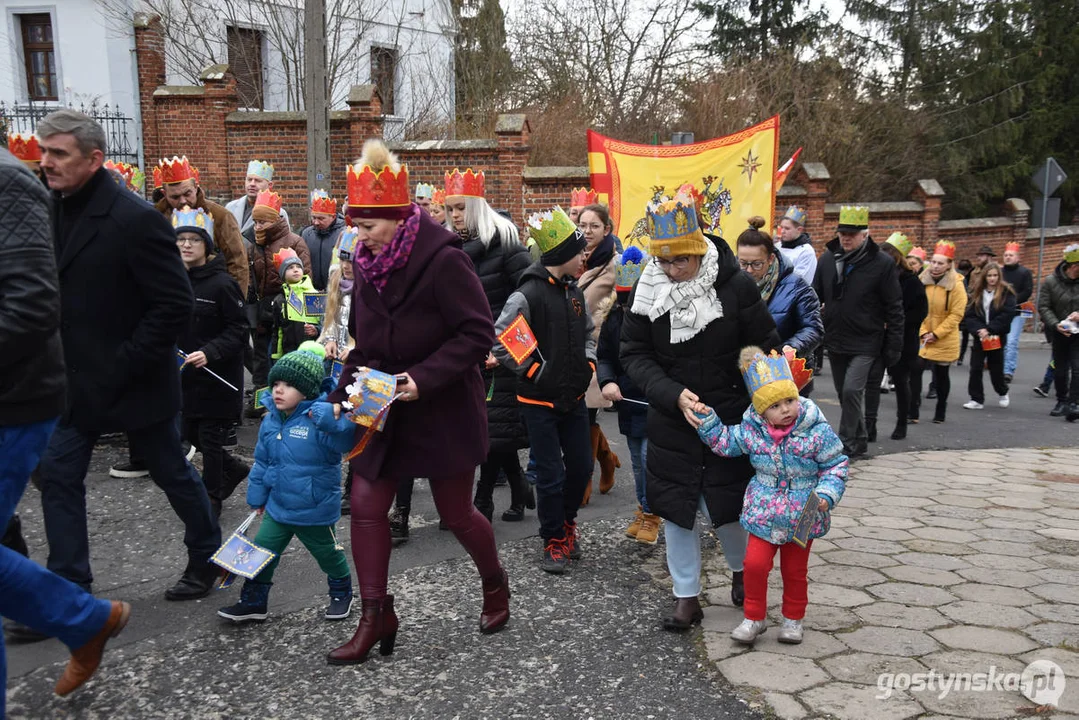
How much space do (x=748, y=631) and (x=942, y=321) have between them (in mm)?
7240

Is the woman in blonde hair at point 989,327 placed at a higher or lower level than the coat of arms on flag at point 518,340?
lower

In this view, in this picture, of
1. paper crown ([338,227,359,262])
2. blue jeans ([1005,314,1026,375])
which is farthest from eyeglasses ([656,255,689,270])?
blue jeans ([1005,314,1026,375])

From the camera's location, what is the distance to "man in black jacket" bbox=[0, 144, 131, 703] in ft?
10.3

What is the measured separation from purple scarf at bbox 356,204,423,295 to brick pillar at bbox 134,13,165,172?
19568mm

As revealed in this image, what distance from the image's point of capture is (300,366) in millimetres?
4184

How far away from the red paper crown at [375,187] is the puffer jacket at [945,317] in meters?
7.80

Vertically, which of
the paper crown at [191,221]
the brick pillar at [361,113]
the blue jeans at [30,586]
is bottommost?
the blue jeans at [30,586]

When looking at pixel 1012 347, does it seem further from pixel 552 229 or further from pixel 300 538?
pixel 300 538

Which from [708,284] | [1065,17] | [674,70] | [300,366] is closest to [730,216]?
[708,284]

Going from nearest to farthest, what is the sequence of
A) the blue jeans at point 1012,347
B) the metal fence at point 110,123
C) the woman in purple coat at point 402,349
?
the woman in purple coat at point 402,349, the blue jeans at point 1012,347, the metal fence at point 110,123

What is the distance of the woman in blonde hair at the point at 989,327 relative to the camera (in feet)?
35.8

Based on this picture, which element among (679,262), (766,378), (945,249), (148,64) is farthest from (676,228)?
A: (148,64)

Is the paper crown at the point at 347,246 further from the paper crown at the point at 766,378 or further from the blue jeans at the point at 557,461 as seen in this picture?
the paper crown at the point at 766,378

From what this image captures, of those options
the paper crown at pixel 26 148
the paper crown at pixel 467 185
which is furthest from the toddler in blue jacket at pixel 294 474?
the paper crown at pixel 26 148
